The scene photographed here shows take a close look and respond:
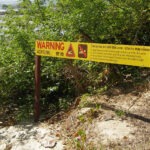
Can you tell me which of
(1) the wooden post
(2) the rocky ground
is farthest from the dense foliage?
(2) the rocky ground

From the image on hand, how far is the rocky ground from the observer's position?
4078mm

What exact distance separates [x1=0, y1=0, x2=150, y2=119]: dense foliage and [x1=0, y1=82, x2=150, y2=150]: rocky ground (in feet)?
2.21

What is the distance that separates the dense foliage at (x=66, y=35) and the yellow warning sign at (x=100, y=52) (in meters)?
0.50

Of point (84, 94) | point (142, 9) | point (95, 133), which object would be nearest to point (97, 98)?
point (84, 94)

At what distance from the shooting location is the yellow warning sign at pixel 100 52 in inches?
161

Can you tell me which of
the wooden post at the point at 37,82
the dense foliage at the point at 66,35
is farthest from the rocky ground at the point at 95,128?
the dense foliage at the point at 66,35

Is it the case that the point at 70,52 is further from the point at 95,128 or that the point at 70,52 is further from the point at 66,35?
the point at 95,128

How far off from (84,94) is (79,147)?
1.67 metres

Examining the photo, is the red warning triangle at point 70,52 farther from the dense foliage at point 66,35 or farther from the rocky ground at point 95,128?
the rocky ground at point 95,128

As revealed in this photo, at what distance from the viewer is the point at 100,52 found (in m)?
4.48

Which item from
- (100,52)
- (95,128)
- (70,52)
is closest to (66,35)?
(70,52)

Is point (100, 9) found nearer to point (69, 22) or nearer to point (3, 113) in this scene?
point (69, 22)

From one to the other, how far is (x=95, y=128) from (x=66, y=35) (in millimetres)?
1845

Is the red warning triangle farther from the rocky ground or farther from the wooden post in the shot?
the rocky ground
